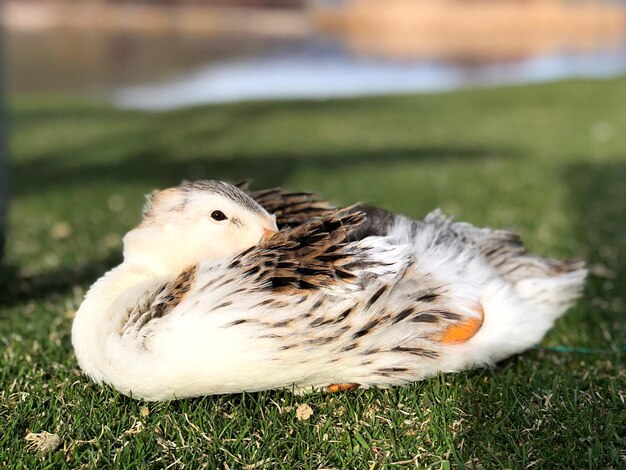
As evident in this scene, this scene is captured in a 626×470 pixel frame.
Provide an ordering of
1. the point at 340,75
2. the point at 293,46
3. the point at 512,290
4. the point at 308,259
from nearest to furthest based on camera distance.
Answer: the point at 308,259 → the point at 512,290 → the point at 340,75 → the point at 293,46

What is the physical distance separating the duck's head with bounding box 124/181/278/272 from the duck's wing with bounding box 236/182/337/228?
16.8 inches

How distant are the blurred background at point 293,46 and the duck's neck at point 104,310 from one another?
57.9 feet

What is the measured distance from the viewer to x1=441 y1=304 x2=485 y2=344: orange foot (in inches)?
131

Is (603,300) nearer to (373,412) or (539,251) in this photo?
(539,251)

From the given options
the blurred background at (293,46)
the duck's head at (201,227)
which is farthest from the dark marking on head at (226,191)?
the blurred background at (293,46)

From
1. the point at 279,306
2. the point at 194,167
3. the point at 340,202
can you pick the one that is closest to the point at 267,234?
the point at 279,306

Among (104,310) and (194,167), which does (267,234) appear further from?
(194,167)

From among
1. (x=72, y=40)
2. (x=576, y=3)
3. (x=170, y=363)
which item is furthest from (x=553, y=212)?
(x=576, y=3)

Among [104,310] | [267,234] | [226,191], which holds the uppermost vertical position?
[226,191]

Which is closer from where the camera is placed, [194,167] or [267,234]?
[267,234]

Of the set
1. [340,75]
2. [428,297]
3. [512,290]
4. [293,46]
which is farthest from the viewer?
[293,46]

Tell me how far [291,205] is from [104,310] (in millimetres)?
1171

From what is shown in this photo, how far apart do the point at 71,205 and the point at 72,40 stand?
3635cm

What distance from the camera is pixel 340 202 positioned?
8898mm
